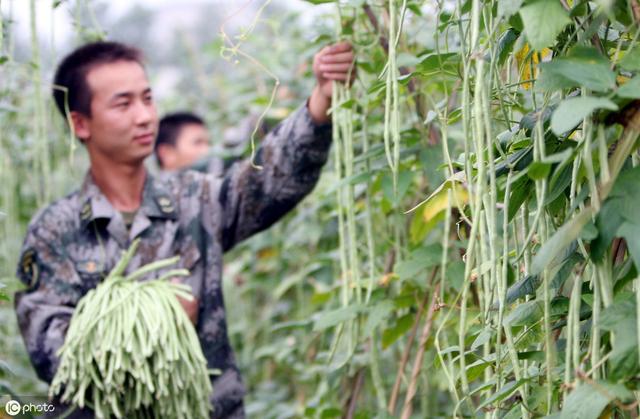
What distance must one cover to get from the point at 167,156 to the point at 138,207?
183cm

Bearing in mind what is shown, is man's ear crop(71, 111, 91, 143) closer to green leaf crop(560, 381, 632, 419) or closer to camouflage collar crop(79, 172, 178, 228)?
camouflage collar crop(79, 172, 178, 228)

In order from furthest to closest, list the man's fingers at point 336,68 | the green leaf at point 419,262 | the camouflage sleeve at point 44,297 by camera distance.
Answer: the camouflage sleeve at point 44,297 < the man's fingers at point 336,68 < the green leaf at point 419,262

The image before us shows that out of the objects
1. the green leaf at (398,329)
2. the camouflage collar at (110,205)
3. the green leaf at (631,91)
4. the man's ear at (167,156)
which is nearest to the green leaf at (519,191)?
the green leaf at (631,91)

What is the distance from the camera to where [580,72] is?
0.97m

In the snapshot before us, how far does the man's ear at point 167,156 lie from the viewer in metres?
3.90

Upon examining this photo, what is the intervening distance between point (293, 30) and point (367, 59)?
1797 mm

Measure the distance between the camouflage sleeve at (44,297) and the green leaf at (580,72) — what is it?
1.22 m

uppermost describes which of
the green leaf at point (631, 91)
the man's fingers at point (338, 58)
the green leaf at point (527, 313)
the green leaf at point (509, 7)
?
the green leaf at point (509, 7)

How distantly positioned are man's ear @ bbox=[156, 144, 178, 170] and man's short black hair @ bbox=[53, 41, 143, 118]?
1635 mm

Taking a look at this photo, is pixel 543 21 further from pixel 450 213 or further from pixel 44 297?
pixel 44 297

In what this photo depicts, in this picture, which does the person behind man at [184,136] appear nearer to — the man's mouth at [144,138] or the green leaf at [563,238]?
the man's mouth at [144,138]

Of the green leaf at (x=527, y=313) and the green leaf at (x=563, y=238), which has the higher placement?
the green leaf at (x=563, y=238)

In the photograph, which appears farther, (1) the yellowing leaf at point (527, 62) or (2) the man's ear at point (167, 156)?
(2) the man's ear at point (167, 156)

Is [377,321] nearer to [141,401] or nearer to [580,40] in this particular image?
[141,401]
